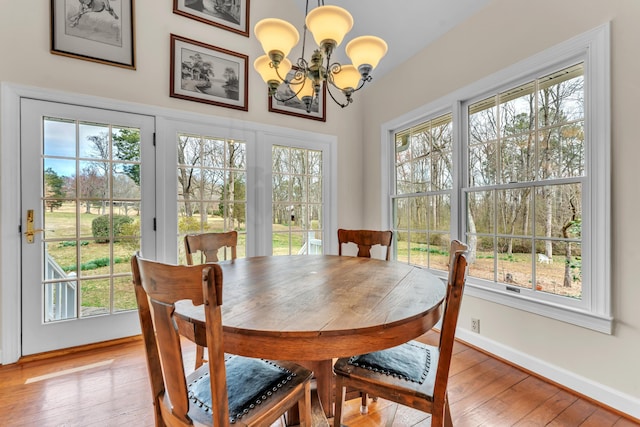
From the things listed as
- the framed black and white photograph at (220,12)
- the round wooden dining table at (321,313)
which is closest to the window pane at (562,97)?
the round wooden dining table at (321,313)

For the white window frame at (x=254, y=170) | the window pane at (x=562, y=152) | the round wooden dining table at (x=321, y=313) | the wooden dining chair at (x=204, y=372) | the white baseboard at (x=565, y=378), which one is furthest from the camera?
the white window frame at (x=254, y=170)

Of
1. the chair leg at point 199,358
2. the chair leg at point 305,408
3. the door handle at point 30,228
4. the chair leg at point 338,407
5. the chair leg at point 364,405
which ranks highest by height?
the door handle at point 30,228

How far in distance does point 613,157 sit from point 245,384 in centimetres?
231

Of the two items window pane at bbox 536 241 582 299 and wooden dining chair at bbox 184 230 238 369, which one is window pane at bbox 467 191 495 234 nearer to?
window pane at bbox 536 241 582 299

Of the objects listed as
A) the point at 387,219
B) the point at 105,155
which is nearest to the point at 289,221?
the point at 387,219

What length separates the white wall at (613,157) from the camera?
5.35 ft

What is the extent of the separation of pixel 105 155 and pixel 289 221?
1.86 metres

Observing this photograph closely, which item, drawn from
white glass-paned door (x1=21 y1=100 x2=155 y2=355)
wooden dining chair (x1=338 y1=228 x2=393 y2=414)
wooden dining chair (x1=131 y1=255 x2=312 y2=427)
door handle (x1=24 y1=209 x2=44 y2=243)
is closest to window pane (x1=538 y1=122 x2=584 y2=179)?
wooden dining chair (x1=338 y1=228 x2=393 y2=414)

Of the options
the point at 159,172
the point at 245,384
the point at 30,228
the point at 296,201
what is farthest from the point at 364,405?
the point at 30,228

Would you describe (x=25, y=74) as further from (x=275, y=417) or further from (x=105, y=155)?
(x=275, y=417)

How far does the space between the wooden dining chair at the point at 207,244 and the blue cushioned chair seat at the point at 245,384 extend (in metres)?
1.00

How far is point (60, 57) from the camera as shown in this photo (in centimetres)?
234

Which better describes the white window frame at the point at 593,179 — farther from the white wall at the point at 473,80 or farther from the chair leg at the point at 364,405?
the chair leg at the point at 364,405

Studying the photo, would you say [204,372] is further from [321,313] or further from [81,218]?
[81,218]
